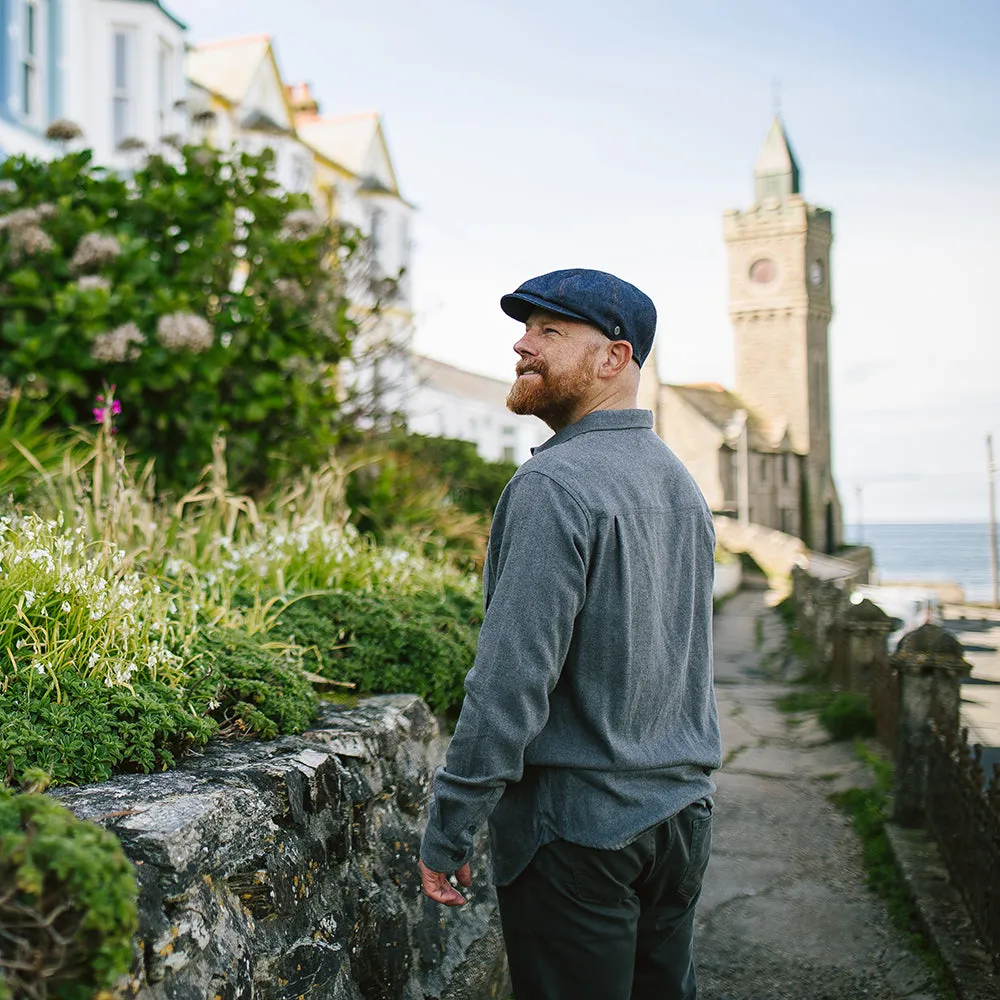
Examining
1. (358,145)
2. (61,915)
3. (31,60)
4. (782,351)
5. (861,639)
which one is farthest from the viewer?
(782,351)

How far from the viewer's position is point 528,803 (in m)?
2.23

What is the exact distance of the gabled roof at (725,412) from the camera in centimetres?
6016

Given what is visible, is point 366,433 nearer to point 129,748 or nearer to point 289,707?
point 289,707

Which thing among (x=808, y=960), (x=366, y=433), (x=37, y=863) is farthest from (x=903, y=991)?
(x=366, y=433)

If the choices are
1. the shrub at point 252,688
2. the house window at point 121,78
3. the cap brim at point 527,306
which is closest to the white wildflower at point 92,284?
the shrub at point 252,688

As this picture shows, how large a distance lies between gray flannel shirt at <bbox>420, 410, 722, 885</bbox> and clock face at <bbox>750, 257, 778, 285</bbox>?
69.7 m

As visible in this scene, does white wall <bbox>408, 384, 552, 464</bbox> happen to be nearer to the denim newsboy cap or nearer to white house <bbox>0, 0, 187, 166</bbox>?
white house <bbox>0, 0, 187, 166</bbox>

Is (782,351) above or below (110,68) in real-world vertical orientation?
above

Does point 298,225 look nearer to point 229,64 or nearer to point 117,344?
point 117,344

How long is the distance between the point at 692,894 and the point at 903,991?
2002mm

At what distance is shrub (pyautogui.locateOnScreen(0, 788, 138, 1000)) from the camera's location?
1.49 m

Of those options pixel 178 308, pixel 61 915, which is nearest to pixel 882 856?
pixel 61 915

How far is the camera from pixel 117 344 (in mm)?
5930

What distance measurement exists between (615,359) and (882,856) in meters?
3.81
